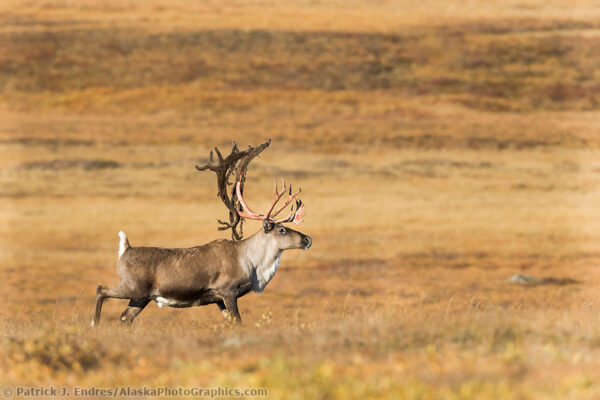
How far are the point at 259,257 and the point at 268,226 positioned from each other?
0.52m

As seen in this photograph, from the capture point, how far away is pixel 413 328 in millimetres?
12594

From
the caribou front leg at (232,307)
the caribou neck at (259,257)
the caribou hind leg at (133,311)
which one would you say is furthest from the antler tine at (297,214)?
the caribou hind leg at (133,311)

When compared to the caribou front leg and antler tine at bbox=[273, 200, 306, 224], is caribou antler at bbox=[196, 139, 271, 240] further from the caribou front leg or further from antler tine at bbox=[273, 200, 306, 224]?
the caribou front leg

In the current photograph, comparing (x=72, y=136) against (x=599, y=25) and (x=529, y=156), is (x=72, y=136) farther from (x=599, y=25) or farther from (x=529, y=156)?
(x=599, y=25)

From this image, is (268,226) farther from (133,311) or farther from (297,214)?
(133,311)

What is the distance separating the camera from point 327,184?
2422 inches

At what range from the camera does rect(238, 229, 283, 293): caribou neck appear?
1606 centimetres

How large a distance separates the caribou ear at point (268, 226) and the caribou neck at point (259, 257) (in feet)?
0.29

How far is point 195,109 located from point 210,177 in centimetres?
2126

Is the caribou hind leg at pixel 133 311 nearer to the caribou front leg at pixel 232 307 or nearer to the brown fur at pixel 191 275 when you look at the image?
the brown fur at pixel 191 275

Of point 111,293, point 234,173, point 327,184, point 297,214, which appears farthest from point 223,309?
point 327,184

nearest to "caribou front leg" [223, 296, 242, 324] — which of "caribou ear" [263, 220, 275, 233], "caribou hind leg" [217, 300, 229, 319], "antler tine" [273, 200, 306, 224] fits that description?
"caribou hind leg" [217, 300, 229, 319]

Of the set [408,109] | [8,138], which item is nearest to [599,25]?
[408,109]

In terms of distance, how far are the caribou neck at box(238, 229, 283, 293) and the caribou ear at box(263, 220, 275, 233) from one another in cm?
9
